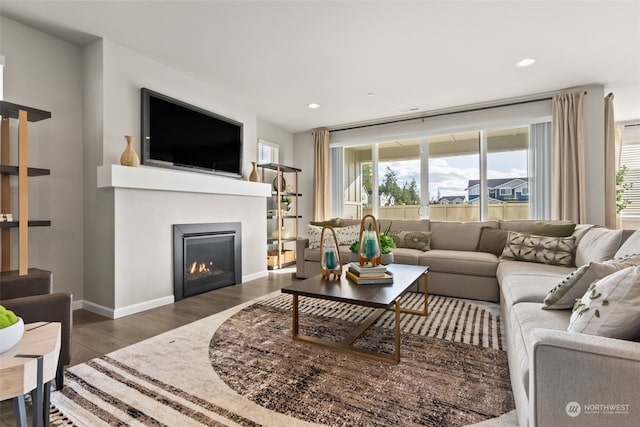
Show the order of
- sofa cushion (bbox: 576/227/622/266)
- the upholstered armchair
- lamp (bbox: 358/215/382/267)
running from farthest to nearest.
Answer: lamp (bbox: 358/215/382/267), sofa cushion (bbox: 576/227/622/266), the upholstered armchair

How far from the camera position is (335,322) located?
2.61 metres

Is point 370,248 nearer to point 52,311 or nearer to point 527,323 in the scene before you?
point 527,323

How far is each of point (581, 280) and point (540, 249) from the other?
1.93 meters

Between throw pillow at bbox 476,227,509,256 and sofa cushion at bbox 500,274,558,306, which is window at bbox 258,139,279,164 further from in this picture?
sofa cushion at bbox 500,274,558,306

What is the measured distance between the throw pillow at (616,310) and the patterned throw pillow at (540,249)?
7.36 feet

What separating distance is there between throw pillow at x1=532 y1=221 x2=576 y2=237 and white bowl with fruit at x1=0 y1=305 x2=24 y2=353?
163 inches

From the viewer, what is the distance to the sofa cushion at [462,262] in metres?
3.23

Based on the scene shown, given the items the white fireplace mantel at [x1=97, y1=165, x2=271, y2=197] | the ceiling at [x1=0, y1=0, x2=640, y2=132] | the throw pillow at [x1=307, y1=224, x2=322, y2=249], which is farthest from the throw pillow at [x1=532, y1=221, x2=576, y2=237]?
the white fireplace mantel at [x1=97, y1=165, x2=271, y2=197]

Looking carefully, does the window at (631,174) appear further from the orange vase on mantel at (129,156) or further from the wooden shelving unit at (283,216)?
the orange vase on mantel at (129,156)

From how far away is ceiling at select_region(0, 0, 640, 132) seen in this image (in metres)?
2.41

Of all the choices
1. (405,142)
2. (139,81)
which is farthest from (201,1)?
(405,142)

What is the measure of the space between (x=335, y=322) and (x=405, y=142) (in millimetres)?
3729

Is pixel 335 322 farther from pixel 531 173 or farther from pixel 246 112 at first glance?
pixel 531 173

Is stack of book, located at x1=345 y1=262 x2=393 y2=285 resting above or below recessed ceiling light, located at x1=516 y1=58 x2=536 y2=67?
below
